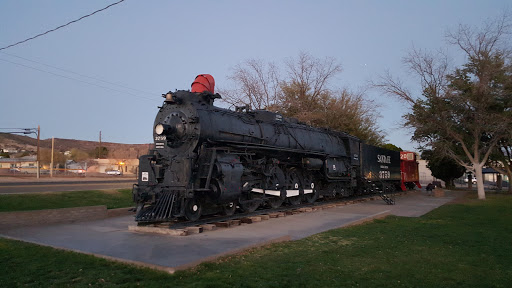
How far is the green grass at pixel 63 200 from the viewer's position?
15224 millimetres

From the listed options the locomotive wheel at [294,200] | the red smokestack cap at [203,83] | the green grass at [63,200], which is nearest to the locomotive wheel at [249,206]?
the locomotive wheel at [294,200]

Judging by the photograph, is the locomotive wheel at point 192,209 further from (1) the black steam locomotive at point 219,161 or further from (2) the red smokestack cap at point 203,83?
(2) the red smokestack cap at point 203,83

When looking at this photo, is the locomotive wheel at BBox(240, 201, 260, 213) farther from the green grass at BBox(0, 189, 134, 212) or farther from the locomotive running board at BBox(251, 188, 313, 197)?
the green grass at BBox(0, 189, 134, 212)

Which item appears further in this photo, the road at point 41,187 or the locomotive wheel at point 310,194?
the road at point 41,187

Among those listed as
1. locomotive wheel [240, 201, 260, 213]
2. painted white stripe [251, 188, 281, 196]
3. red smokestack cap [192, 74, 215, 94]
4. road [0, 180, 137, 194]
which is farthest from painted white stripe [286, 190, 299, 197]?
road [0, 180, 137, 194]

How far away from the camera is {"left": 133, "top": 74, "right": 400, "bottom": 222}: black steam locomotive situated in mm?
11000

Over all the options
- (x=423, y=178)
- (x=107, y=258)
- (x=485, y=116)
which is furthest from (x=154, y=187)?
(x=423, y=178)

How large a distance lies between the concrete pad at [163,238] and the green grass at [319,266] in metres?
0.42

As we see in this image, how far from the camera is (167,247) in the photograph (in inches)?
330

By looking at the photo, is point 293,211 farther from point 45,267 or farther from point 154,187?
point 45,267

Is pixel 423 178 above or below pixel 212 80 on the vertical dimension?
below

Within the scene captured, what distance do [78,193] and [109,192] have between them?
1.90 metres

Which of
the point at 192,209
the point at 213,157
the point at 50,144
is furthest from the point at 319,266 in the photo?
the point at 50,144

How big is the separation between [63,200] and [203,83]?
8846 millimetres
